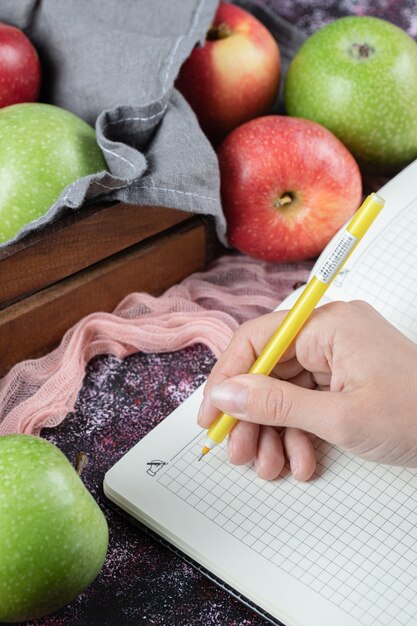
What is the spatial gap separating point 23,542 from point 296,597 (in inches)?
8.3

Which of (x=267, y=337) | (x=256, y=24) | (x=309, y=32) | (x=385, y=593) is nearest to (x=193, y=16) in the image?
(x=256, y=24)

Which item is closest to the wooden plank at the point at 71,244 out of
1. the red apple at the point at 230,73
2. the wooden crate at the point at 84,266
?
the wooden crate at the point at 84,266

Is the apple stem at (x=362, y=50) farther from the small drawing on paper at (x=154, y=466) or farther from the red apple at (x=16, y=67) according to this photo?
the small drawing on paper at (x=154, y=466)

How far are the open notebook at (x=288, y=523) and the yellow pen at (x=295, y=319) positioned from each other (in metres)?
0.04

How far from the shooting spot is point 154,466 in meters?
0.73

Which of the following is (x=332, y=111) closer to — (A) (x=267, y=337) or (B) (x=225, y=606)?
(A) (x=267, y=337)

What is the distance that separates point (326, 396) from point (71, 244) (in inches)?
13.4

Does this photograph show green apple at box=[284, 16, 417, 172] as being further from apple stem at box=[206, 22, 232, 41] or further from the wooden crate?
the wooden crate

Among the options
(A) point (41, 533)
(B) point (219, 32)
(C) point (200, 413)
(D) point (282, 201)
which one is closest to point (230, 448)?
(C) point (200, 413)

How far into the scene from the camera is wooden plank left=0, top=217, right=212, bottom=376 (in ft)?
2.80

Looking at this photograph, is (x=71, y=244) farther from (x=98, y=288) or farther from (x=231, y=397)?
(x=231, y=397)

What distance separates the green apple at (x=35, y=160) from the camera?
0.83 metres

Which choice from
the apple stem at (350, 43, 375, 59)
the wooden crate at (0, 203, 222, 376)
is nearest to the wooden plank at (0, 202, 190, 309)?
the wooden crate at (0, 203, 222, 376)

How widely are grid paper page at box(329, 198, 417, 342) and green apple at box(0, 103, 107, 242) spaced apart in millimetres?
299
